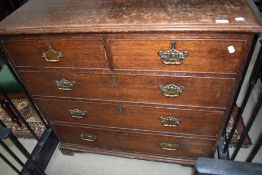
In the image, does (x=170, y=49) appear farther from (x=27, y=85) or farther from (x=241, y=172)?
(x=27, y=85)

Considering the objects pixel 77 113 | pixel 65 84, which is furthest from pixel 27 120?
pixel 65 84

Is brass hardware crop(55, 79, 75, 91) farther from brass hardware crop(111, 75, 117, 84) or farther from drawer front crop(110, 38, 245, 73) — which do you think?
drawer front crop(110, 38, 245, 73)

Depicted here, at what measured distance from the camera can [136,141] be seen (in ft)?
5.44

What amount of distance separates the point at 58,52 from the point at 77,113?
479mm

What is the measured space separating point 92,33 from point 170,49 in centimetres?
37

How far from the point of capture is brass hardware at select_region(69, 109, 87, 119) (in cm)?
155

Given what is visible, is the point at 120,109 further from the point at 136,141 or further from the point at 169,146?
the point at 169,146

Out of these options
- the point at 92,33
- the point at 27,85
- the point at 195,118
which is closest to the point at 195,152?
the point at 195,118

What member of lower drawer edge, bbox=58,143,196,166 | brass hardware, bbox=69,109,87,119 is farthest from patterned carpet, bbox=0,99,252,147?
brass hardware, bbox=69,109,87,119

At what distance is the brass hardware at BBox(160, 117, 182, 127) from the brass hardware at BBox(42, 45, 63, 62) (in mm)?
679

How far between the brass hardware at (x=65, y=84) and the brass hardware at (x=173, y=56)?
56cm

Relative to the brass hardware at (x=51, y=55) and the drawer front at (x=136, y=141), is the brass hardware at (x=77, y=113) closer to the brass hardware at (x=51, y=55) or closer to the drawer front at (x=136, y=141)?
the drawer front at (x=136, y=141)

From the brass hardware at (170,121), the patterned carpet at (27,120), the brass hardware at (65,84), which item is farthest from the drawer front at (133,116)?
the patterned carpet at (27,120)

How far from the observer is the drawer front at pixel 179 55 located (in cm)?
103
